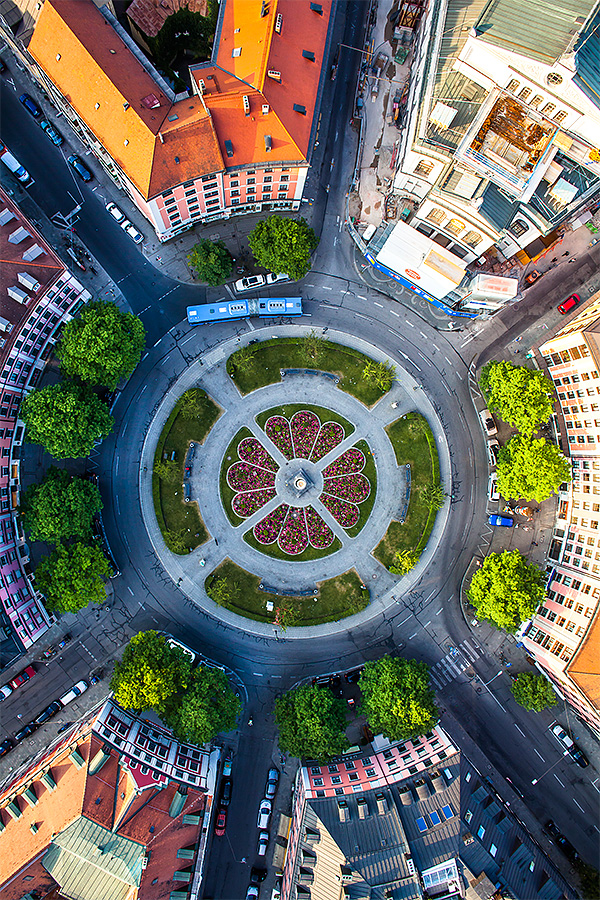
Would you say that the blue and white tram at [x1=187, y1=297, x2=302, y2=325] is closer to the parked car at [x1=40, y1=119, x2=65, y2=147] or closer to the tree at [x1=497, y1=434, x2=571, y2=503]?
the parked car at [x1=40, y1=119, x2=65, y2=147]

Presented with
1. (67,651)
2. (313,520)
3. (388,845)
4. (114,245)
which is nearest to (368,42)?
(114,245)

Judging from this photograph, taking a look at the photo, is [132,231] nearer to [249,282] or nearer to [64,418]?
[249,282]

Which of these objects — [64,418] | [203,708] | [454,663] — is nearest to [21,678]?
[203,708]

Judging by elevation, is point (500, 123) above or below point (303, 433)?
above

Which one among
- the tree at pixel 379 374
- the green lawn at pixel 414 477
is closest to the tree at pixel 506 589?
the green lawn at pixel 414 477

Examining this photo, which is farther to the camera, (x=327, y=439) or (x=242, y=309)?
(x=327, y=439)
